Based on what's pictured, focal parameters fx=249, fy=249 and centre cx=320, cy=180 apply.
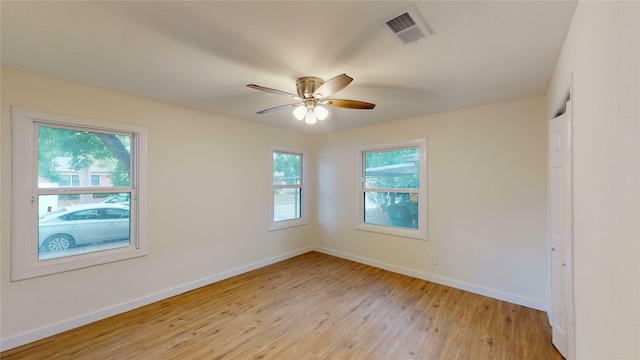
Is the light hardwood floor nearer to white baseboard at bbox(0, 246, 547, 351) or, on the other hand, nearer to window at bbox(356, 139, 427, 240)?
white baseboard at bbox(0, 246, 547, 351)

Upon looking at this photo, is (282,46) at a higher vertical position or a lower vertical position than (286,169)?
higher

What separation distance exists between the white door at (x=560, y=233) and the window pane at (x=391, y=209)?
171 cm

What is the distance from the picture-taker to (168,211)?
3148 millimetres

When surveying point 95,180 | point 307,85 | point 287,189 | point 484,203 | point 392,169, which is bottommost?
point 484,203

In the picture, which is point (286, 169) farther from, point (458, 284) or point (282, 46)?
point (458, 284)

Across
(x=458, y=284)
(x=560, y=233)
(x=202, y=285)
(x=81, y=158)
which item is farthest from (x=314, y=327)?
(x=81, y=158)

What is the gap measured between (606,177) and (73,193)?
393cm

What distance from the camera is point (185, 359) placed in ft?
6.70

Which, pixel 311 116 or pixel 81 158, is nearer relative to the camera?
pixel 311 116

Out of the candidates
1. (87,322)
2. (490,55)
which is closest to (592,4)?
(490,55)

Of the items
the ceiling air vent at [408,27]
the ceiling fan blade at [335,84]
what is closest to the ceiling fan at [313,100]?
the ceiling fan blade at [335,84]

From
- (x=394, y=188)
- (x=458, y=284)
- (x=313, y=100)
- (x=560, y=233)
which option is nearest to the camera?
(x=560, y=233)

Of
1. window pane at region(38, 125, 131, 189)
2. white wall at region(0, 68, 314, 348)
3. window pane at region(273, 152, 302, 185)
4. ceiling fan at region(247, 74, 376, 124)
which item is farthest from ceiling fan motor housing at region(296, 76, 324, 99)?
window pane at region(273, 152, 302, 185)

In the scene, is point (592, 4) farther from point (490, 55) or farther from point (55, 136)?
point (55, 136)
